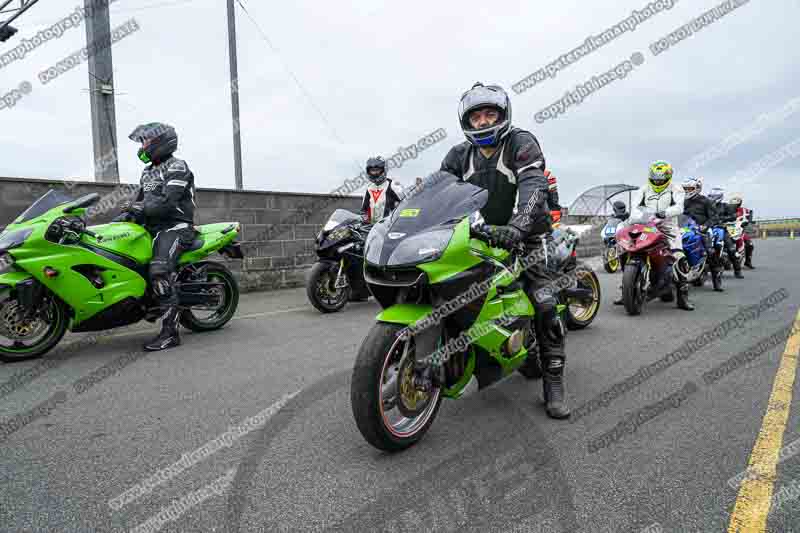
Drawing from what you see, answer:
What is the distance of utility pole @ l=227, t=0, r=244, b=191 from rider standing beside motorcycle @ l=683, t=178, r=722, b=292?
9.70 metres

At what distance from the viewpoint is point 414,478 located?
2424 mm

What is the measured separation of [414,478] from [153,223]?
159 inches

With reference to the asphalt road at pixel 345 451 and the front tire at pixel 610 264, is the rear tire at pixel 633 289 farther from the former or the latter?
the front tire at pixel 610 264

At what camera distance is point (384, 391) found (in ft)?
8.68

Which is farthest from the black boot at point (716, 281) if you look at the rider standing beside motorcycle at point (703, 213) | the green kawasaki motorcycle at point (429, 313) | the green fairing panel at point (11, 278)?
the green fairing panel at point (11, 278)

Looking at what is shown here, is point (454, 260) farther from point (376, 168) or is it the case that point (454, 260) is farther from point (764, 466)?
point (376, 168)

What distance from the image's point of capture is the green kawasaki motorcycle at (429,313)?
8.48ft

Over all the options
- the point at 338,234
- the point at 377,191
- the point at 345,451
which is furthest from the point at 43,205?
the point at 377,191

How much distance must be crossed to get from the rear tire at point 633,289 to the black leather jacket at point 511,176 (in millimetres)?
3573

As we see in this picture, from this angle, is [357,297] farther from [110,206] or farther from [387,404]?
[387,404]

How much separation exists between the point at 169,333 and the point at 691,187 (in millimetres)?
9833

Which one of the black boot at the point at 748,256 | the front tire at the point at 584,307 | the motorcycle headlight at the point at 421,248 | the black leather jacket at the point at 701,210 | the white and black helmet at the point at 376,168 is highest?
the white and black helmet at the point at 376,168

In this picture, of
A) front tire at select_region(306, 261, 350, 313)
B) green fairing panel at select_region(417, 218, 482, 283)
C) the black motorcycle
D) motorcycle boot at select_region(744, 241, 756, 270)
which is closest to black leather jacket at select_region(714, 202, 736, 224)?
motorcycle boot at select_region(744, 241, 756, 270)

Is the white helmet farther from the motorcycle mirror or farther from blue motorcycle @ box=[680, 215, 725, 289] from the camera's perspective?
the motorcycle mirror
